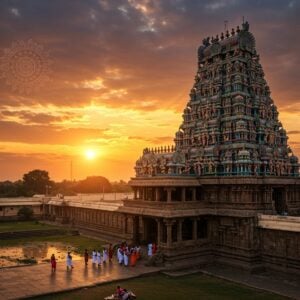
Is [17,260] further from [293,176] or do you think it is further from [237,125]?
[293,176]

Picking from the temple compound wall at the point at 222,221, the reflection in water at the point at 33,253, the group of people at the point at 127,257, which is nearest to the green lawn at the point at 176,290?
the group of people at the point at 127,257

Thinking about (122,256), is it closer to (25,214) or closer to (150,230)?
(150,230)

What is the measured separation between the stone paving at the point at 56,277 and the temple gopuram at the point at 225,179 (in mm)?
3878

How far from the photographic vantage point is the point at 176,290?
73.8ft

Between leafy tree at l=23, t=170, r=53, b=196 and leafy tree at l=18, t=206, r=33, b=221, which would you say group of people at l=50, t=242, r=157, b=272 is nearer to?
leafy tree at l=18, t=206, r=33, b=221

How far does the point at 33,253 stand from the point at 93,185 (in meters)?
72.4

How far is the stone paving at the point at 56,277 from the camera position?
69.6 ft

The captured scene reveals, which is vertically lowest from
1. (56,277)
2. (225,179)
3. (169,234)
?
(56,277)

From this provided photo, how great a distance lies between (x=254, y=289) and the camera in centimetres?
2298

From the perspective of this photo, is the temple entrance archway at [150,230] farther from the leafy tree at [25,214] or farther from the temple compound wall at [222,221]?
the leafy tree at [25,214]

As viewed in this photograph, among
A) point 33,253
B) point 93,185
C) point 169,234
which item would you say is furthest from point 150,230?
point 93,185

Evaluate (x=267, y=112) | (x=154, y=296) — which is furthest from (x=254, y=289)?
(x=267, y=112)

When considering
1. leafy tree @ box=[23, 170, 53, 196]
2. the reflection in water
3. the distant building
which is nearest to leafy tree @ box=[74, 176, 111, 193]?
leafy tree @ box=[23, 170, 53, 196]

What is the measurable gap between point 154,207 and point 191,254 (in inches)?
179
